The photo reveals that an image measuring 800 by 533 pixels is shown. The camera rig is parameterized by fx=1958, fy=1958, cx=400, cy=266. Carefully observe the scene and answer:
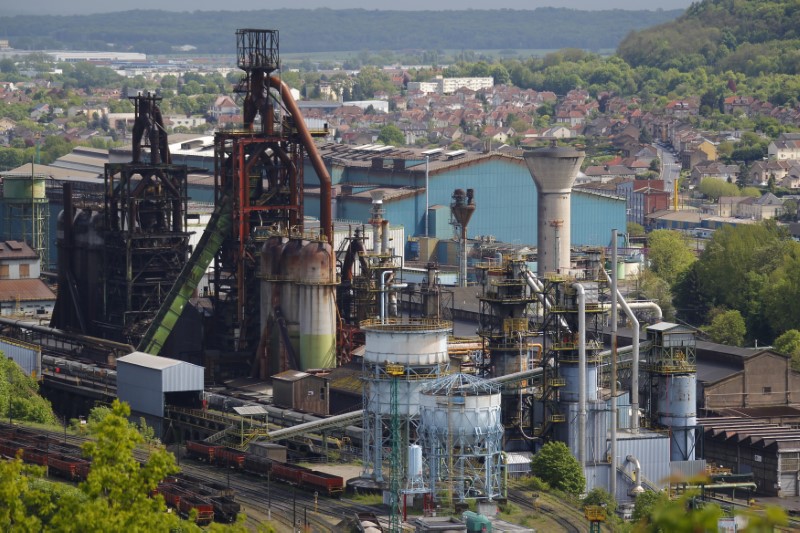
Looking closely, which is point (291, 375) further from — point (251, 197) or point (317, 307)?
point (251, 197)

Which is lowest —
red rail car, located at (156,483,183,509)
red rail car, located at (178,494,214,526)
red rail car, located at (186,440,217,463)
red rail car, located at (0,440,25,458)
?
red rail car, located at (186,440,217,463)

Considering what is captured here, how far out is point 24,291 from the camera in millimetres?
90750

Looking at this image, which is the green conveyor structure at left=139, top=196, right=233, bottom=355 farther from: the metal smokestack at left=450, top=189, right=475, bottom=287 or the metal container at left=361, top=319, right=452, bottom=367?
the metal container at left=361, top=319, right=452, bottom=367

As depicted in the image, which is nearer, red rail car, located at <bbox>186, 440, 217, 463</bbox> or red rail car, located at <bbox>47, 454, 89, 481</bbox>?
red rail car, located at <bbox>47, 454, 89, 481</bbox>

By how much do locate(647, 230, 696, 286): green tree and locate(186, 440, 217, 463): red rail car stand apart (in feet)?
151

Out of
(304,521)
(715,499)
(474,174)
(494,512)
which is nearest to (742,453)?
(715,499)

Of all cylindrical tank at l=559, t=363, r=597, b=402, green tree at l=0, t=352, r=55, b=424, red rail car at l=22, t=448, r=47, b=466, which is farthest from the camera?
green tree at l=0, t=352, r=55, b=424

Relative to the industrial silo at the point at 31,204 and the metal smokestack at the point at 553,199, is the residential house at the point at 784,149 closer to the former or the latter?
the industrial silo at the point at 31,204

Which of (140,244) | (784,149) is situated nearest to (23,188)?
(140,244)

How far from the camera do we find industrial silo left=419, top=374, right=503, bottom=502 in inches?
2031

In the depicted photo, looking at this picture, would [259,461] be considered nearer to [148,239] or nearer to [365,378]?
[365,378]

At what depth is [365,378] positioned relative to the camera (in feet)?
183

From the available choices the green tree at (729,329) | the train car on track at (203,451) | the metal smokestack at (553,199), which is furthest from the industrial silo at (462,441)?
the green tree at (729,329)

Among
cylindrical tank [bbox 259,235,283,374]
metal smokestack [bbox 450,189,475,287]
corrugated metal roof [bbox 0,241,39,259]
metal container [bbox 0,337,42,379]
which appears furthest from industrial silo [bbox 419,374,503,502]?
corrugated metal roof [bbox 0,241,39,259]
